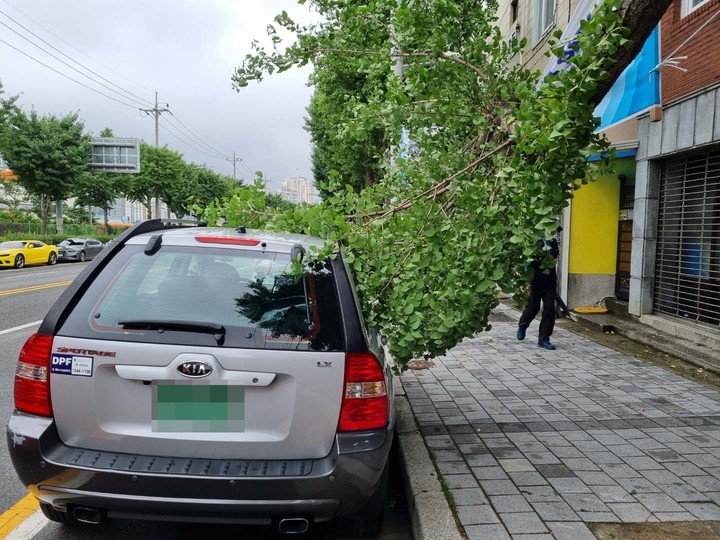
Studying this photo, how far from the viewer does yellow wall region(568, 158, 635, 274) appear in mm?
10742

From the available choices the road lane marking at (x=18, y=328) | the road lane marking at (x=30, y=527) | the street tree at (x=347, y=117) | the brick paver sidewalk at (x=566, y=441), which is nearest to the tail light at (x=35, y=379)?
the road lane marking at (x=30, y=527)

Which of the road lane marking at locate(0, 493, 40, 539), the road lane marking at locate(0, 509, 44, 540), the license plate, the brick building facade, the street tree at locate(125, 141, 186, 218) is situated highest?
the street tree at locate(125, 141, 186, 218)

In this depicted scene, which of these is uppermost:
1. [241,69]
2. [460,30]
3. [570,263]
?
[460,30]

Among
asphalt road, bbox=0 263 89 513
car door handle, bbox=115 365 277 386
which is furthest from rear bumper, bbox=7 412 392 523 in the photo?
asphalt road, bbox=0 263 89 513

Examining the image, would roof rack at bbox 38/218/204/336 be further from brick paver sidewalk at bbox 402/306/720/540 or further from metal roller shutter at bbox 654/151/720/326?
metal roller shutter at bbox 654/151/720/326

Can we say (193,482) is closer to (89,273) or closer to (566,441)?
(89,273)

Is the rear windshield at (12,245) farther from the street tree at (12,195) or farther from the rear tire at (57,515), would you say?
the street tree at (12,195)

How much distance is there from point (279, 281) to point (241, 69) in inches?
91.1

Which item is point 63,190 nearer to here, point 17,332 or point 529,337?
point 17,332

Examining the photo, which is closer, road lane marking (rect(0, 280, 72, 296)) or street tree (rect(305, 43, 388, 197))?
street tree (rect(305, 43, 388, 197))

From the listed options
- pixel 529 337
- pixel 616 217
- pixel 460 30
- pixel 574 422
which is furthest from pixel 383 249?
pixel 616 217

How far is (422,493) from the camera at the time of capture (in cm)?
331

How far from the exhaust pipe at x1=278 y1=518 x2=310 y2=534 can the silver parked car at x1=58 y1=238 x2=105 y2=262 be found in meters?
30.5

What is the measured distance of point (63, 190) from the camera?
3334 cm
